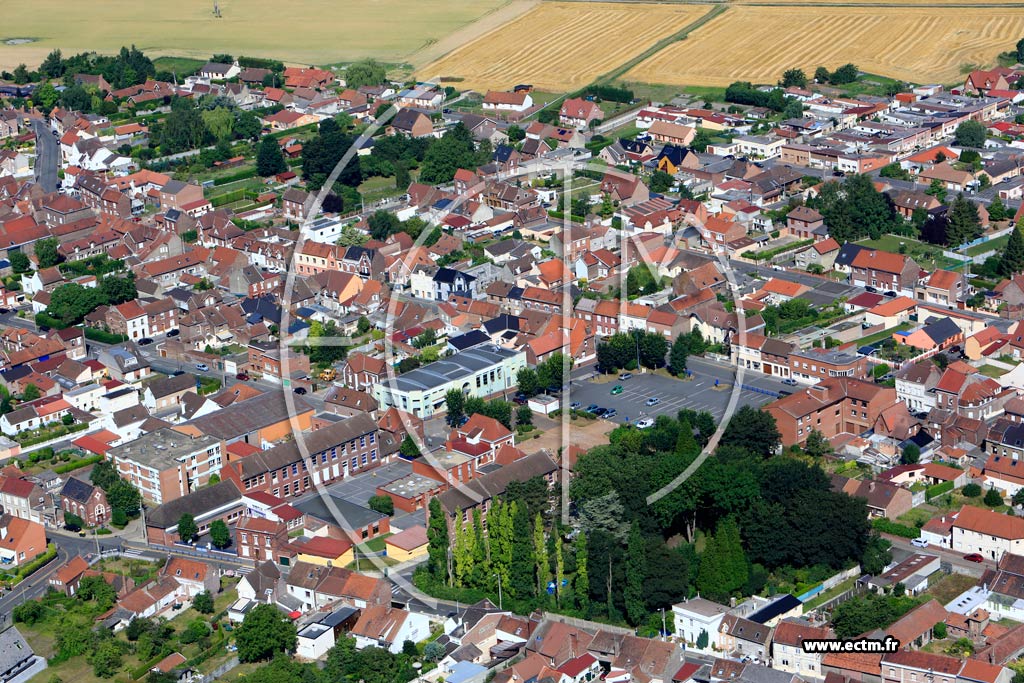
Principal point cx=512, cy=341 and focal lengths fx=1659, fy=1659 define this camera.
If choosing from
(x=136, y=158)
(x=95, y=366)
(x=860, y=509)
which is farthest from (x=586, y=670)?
(x=136, y=158)

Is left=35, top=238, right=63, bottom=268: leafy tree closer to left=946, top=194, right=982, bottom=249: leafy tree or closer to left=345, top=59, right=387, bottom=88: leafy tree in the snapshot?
left=345, top=59, right=387, bottom=88: leafy tree

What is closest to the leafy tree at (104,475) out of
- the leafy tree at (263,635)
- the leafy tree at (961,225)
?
the leafy tree at (263,635)

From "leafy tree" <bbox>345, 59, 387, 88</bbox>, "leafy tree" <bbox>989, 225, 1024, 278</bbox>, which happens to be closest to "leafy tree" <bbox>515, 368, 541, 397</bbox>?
"leafy tree" <bbox>989, 225, 1024, 278</bbox>

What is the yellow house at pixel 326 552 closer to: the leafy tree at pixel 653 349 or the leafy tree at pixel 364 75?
the leafy tree at pixel 653 349

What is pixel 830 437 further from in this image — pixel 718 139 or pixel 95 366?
pixel 718 139

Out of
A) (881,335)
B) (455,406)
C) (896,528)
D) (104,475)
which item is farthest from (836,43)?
(104,475)
